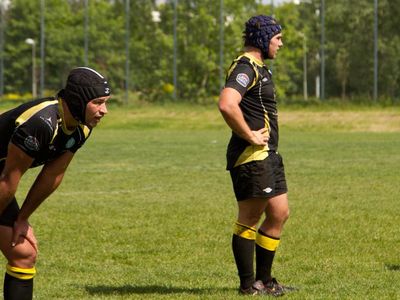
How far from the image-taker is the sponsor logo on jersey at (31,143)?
247 inches

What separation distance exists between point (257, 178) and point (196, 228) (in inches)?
189

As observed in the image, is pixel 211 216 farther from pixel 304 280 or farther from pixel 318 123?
pixel 318 123

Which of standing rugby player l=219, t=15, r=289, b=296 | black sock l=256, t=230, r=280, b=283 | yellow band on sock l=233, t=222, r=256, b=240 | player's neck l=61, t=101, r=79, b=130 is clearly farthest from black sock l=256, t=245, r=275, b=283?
player's neck l=61, t=101, r=79, b=130

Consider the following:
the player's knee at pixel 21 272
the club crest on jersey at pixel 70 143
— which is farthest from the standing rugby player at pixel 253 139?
the player's knee at pixel 21 272

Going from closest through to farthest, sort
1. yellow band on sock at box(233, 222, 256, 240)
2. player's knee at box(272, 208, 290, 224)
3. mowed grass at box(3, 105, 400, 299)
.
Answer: yellow band on sock at box(233, 222, 256, 240) < player's knee at box(272, 208, 290, 224) < mowed grass at box(3, 105, 400, 299)

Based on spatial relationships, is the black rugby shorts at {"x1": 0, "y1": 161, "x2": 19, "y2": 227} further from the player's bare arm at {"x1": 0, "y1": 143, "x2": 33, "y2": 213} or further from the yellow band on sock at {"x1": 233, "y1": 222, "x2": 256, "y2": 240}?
the yellow band on sock at {"x1": 233, "y1": 222, "x2": 256, "y2": 240}

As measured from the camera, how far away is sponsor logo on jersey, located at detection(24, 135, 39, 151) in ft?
20.6

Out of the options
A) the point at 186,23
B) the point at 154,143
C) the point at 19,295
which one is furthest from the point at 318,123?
the point at 19,295

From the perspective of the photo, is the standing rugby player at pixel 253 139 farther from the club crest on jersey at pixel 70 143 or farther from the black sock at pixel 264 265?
the club crest on jersey at pixel 70 143

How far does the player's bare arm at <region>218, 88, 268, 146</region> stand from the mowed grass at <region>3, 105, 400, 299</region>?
1.42 meters

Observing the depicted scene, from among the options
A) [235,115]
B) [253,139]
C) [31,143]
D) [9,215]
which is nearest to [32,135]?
[31,143]

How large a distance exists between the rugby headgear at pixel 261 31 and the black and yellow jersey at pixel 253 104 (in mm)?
120

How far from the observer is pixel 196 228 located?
42.3 feet

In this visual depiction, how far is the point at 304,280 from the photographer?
9.25 meters
